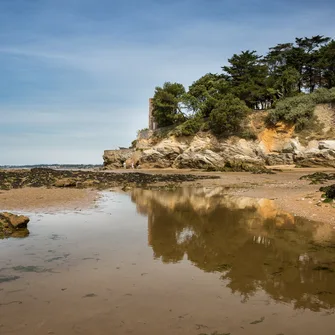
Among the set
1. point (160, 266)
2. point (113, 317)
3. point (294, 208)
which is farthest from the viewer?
point (294, 208)

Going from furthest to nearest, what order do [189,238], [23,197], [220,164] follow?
[220,164] < [23,197] < [189,238]

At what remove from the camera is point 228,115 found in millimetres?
43938

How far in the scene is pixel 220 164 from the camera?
138 feet

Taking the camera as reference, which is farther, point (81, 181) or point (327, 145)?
point (327, 145)

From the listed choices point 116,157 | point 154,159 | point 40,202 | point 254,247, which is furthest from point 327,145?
point 116,157

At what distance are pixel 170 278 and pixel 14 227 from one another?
5.37 meters

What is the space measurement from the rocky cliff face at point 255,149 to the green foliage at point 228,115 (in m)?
1.67

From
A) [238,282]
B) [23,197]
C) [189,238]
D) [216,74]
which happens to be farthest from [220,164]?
[238,282]

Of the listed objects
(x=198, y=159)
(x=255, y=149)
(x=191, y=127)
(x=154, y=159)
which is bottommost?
(x=198, y=159)

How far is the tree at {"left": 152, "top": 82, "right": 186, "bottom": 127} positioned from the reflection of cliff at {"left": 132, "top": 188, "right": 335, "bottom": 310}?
132ft

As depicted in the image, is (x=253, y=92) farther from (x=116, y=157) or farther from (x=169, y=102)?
(x=116, y=157)

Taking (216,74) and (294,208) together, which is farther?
(216,74)

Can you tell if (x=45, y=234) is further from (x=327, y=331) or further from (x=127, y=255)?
(x=327, y=331)

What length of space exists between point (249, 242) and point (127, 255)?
10.4ft
